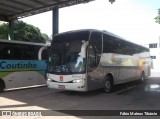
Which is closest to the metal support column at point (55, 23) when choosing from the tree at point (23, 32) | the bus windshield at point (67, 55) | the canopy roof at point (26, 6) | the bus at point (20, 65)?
the canopy roof at point (26, 6)

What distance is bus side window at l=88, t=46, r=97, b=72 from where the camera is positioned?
10780 mm

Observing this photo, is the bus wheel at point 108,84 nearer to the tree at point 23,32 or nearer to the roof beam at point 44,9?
the roof beam at point 44,9

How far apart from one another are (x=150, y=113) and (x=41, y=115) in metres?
3.50

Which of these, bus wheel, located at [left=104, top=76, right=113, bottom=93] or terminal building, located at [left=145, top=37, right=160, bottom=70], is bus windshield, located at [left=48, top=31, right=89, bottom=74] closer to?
bus wheel, located at [left=104, top=76, right=113, bottom=93]

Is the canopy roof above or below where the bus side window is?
above

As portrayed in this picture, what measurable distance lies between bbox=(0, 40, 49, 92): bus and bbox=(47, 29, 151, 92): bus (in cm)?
155

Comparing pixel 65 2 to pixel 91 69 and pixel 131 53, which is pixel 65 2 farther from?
pixel 91 69

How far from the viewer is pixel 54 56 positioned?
37.7ft

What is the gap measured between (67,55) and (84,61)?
919mm

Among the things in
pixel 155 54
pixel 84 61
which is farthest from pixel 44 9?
pixel 155 54

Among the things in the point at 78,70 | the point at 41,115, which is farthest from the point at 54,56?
the point at 41,115

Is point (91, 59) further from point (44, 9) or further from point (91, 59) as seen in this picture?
point (44, 9)

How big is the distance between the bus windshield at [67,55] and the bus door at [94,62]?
1.32 ft

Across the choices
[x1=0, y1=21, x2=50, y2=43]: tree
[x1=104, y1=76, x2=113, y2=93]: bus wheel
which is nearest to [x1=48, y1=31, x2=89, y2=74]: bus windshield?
[x1=104, y1=76, x2=113, y2=93]: bus wheel
